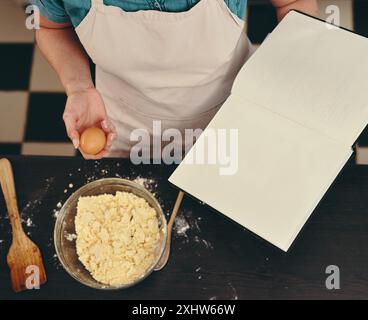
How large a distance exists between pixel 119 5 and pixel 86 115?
275mm

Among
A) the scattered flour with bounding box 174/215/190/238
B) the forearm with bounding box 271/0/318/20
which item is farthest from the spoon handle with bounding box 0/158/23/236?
the forearm with bounding box 271/0/318/20

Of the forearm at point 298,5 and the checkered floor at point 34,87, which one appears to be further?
the checkered floor at point 34,87

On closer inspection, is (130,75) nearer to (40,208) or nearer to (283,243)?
(40,208)

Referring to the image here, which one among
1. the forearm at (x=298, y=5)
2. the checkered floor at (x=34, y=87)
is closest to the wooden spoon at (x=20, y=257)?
the forearm at (x=298, y=5)

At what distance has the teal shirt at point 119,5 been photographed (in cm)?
97

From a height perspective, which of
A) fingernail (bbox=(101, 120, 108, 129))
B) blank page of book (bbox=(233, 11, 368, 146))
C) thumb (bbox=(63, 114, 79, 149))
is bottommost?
thumb (bbox=(63, 114, 79, 149))

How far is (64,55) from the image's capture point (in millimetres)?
1210

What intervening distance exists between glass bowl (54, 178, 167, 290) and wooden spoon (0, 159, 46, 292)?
0.07 m

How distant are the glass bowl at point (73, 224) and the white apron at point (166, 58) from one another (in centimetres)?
27

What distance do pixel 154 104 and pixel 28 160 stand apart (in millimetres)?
335

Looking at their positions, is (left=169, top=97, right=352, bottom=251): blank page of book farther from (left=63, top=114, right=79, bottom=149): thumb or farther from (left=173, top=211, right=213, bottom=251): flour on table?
(left=63, top=114, right=79, bottom=149): thumb

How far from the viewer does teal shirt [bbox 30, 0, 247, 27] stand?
3.18 ft

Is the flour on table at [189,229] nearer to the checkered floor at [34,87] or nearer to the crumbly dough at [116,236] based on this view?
the crumbly dough at [116,236]
